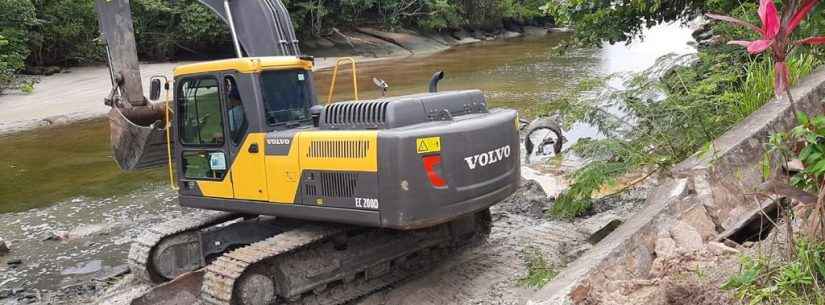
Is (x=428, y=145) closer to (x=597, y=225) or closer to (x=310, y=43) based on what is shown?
(x=597, y=225)

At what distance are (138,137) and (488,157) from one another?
314cm

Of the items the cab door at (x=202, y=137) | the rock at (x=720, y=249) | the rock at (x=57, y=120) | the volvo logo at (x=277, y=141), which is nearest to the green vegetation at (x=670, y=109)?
the rock at (x=720, y=249)

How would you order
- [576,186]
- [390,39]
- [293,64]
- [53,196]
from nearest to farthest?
[293,64] → [576,186] → [53,196] → [390,39]

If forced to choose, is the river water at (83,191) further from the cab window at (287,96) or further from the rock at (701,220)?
the rock at (701,220)

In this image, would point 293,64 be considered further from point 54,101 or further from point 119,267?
point 54,101

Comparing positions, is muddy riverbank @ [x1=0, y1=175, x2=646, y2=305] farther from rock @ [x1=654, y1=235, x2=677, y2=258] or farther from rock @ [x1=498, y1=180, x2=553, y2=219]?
rock @ [x1=654, y1=235, x2=677, y2=258]

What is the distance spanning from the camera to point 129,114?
21.7ft

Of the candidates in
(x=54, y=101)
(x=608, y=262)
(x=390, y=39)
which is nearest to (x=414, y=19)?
(x=390, y=39)

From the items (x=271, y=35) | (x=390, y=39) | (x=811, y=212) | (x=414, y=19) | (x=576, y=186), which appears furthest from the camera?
(x=414, y=19)

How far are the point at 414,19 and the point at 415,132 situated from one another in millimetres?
41542

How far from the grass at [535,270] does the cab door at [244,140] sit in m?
2.21

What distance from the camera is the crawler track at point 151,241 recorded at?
6609mm

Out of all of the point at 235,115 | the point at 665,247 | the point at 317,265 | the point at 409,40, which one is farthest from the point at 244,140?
the point at 409,40

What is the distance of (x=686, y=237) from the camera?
398 cm
